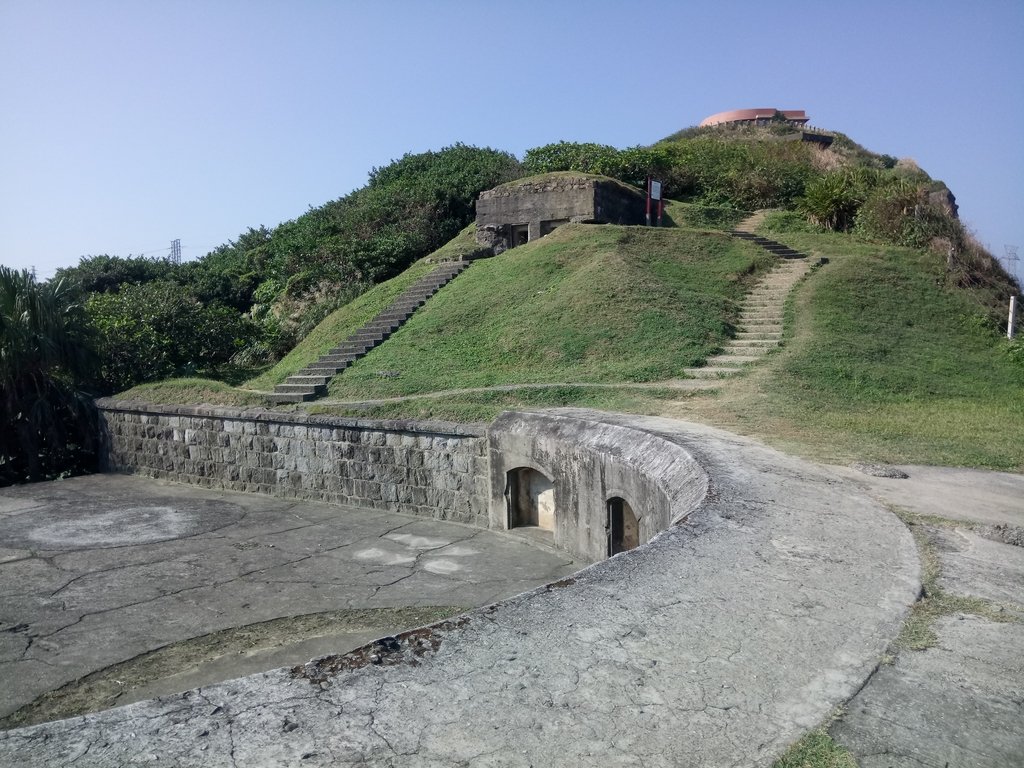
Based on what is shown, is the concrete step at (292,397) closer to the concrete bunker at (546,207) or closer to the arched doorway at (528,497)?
the arched doorway at (528,497)

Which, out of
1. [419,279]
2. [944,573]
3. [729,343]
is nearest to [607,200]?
Result: [419,279]

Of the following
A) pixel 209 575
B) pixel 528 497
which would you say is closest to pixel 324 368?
pixel 528 497

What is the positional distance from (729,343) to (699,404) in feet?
12.2

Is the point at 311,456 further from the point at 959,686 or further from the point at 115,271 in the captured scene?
the point at 115,271

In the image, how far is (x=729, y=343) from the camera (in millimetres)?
13016

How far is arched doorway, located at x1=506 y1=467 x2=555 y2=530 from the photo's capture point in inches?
348

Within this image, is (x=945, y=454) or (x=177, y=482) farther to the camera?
(x=177, y=482)

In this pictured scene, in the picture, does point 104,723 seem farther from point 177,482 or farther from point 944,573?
point 177,482

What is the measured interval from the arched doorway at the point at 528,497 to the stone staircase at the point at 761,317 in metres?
3.59

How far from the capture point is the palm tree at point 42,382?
13.2m

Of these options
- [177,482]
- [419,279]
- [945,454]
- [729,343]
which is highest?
[419,279]

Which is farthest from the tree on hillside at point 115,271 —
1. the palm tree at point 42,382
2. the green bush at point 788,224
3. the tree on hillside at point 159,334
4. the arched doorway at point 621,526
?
the arched doorway at point 621,526

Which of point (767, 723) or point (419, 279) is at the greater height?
point (419, 279)

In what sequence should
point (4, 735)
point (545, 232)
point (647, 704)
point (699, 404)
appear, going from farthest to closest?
point (545, 232) → point (699, 404) → point (647, 704) → point (4, 735)
